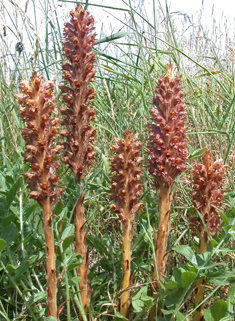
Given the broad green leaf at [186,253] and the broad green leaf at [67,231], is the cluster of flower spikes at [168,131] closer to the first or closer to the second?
the broad green leaf at [186,253]

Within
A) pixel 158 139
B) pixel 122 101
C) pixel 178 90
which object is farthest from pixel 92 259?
pixel 122 101

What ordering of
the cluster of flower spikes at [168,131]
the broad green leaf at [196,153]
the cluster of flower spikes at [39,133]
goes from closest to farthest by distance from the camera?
1. the cluster of flower spikes at [39,133]
2. the cluster of flower spikes at [168,131]
3. the broad green leaf at [196,153]

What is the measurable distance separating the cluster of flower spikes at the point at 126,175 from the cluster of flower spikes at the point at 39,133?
0.90 feet

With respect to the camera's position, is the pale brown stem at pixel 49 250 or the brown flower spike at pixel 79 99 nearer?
the pale brown stem at pixel 49 250

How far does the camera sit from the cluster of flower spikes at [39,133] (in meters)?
1.26

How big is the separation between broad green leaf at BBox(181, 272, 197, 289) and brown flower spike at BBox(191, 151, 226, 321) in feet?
0.51

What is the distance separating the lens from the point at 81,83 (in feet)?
4.97

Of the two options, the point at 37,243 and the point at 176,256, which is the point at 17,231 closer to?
the point at 37,243

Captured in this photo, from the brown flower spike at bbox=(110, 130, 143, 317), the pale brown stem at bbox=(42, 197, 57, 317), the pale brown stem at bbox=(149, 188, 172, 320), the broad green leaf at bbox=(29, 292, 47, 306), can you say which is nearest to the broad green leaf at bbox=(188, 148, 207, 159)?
the pale brown stem at bbox=(149, 188, 172, 320)

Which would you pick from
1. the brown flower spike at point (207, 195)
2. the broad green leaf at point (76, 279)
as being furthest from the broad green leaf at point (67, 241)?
the brown flower spike at point (207, 195)

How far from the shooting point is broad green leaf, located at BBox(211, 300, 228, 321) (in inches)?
54.6

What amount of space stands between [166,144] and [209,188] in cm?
29

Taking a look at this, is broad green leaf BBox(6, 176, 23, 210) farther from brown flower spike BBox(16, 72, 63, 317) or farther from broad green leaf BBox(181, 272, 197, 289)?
broad green leaf BBox(181, 272, 197, 289)

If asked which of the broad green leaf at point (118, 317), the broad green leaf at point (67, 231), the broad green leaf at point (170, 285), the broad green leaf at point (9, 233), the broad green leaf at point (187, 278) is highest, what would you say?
the broad green leaf at point (9, 233)
